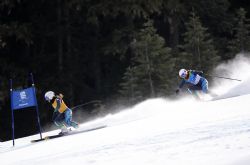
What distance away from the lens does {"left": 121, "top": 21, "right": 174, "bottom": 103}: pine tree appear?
28.2 m

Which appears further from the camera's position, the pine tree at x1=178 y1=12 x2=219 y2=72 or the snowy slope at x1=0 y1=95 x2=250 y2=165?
the pine tree at x1=178 y1=12 x2=219 y2=72

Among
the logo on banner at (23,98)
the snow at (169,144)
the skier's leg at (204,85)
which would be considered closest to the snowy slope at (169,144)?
the snow at (169,144)

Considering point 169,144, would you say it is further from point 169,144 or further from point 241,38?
point 241,38

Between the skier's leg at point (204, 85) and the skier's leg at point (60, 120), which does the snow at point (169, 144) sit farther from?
the skier's leg at point (204, 85)

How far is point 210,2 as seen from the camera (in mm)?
35750

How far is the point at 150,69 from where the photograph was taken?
93.6 ft

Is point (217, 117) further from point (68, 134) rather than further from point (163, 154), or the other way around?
point (68, 134)

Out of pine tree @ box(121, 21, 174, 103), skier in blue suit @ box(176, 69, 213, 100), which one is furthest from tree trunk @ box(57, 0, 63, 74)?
skier in blue suit @ box(176, 69, 213, 100)

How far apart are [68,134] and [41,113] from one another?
13.2m

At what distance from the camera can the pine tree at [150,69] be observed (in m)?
28.2

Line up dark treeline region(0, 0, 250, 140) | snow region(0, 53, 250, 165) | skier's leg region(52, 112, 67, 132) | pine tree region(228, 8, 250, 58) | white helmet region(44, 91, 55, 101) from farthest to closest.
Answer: pine tree region(228, 8, 250, 58)
dark treeline region(0, 0, 250, 140)
skier's leg region(52, 112, 67, 132)
white helmet region(44, 91, 55, 101)
snow region(0, 53, 250, 165)

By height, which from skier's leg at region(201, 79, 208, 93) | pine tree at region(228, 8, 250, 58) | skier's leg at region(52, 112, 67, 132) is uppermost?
pine tree at region(228, 8, 250, 58)

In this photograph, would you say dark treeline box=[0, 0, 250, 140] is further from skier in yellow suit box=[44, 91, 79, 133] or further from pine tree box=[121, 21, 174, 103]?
skier in yellow suit box=[44, 91, 79, 133]

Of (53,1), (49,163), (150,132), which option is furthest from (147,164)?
(53,1)
